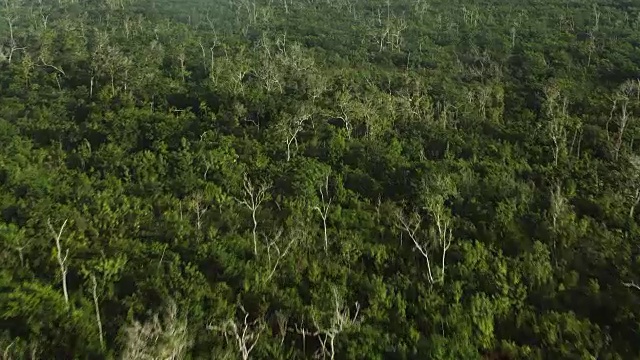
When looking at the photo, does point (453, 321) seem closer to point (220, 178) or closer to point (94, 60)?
point (220, 178)

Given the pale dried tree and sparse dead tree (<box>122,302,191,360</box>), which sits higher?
sparse dead tree (<box>122,302,191,360</box>)

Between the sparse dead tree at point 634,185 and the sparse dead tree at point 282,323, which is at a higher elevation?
the sparse dead tree at point 634,185

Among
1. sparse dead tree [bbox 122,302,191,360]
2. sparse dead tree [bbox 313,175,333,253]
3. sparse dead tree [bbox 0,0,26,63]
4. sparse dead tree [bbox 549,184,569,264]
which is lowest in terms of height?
sparse dead tree [bbox 313,175,333,253]

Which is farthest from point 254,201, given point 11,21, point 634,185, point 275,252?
point 11,21

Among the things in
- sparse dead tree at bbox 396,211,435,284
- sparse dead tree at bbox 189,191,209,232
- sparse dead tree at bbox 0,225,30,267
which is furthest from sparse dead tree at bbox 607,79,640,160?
sparse dead tree at bbox 0,225,30,267

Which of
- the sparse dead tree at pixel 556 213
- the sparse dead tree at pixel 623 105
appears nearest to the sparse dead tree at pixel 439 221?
the sparse dead tree at pixel 556 213

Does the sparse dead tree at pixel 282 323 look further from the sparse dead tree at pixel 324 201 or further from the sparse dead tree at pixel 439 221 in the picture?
the sparse dead tree at pixel 439 221

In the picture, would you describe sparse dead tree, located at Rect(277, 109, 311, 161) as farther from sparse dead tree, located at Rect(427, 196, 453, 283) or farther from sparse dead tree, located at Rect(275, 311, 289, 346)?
sparse dead tree, located at Rect(275, 311, 289, 346)
